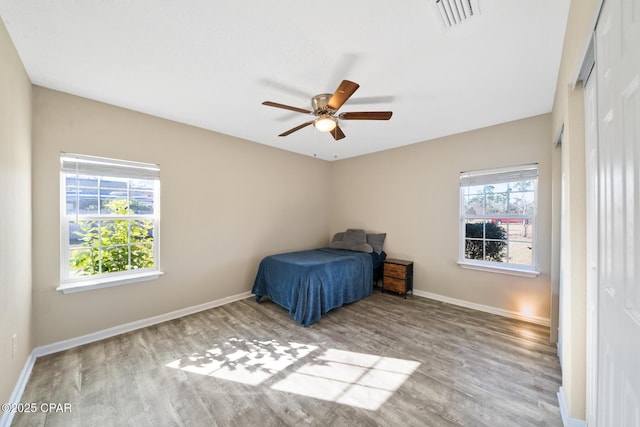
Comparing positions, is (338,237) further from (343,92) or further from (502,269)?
(343,92)

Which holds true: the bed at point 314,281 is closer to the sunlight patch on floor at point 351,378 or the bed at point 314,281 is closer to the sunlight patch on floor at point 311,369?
the sunlight patch on floor at point 311,369

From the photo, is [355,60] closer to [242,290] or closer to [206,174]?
[206,174]

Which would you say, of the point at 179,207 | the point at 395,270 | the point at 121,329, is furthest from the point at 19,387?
the point at 395,270

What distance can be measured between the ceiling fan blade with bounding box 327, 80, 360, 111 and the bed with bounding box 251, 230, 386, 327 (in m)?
2.00

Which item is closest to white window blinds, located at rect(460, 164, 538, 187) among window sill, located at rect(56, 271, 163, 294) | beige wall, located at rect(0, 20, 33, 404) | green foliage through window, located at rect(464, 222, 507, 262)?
green foliage through window, located at rect(464, 222, 507, 262)

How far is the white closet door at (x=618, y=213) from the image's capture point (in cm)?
71

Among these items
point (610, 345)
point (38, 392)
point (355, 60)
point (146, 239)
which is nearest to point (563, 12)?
point (355, 60)

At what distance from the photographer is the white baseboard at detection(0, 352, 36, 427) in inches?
60.7

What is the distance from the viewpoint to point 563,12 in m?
1.48

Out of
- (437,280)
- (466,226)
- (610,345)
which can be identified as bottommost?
(437,280)

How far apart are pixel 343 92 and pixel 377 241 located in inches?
121

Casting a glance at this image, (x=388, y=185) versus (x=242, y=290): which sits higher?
(x=388, y=185)

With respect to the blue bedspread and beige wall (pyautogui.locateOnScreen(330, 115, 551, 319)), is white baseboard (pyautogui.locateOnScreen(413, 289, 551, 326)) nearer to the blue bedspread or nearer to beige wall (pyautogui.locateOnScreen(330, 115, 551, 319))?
beige wall (pyautogui.locateOnScreen(330, 115, 551, 319))

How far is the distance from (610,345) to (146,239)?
391cm
